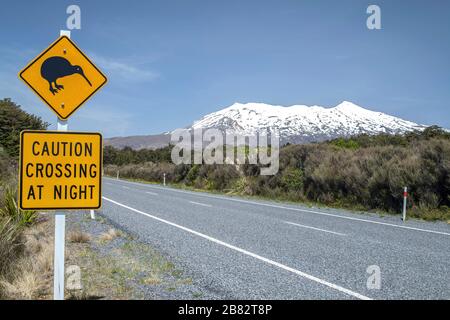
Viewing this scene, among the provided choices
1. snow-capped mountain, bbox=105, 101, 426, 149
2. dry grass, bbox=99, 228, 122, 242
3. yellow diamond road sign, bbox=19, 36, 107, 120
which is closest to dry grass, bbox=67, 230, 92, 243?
dry grass, bbox=99, 228, 122, 242

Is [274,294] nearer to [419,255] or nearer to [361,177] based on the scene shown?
[419,255]

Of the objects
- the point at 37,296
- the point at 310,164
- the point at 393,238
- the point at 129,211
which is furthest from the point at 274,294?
the point at 310,164

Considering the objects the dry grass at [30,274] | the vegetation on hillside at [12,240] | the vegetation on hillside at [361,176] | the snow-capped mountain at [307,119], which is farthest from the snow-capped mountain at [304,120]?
the dry grass at [30,274]

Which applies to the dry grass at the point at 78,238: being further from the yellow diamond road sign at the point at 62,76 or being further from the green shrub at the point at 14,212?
the yellow diamond road sign at the point at 62,76

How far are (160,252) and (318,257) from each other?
287 centimetres

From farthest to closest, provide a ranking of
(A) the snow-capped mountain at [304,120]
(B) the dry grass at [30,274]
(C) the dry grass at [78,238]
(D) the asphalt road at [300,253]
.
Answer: (A) the snow-capped mountain at [304,120] → (C) the dry grass at [78,238] → (D) the asphalt road at [300,253] → (B) the dry grass at [30,274]

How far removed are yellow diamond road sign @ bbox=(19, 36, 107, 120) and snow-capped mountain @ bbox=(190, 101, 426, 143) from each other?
93.4 metres

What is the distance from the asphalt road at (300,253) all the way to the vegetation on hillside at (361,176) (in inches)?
108

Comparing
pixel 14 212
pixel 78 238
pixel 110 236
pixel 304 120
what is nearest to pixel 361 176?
pixel 110 236

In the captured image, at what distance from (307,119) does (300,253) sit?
13106 centimetres

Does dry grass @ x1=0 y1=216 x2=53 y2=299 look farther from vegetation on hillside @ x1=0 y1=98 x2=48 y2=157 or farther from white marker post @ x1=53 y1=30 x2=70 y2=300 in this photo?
vegetation on hillside @ x1=0 y1=98 x2=48 y2=157

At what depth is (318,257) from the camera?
24.3ft

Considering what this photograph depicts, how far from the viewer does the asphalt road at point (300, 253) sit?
217 inches

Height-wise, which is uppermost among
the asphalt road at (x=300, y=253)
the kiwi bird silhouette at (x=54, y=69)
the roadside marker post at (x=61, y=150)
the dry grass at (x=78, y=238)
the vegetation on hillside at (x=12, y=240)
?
the kiwi bird silhouette at (x=54, y=69)
